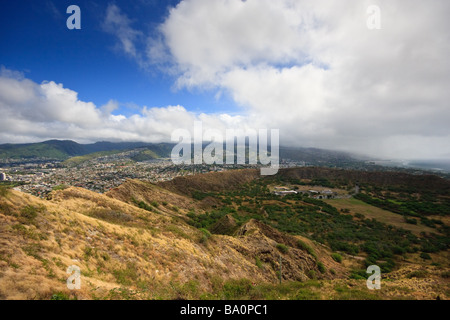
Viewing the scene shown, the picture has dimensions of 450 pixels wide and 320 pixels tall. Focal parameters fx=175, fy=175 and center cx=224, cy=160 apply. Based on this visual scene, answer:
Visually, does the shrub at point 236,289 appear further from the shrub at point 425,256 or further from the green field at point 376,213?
the green field at point 376,213

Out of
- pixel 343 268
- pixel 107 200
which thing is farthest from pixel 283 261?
pixel 107 200

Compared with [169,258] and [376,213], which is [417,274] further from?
[376,213]

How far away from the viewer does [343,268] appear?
74.0 feet

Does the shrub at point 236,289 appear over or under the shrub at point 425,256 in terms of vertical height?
over

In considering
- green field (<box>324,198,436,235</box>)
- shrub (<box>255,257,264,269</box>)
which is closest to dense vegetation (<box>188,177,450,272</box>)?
green field (<box>324,198,436,235</box>)

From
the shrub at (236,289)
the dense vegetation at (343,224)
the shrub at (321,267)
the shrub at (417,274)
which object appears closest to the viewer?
the shrub at (236,289)

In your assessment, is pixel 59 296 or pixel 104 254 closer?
pixel 59 296

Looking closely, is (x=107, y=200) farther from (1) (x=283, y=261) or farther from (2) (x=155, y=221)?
(1) (x=283, y=261)

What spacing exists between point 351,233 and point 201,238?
34940mm

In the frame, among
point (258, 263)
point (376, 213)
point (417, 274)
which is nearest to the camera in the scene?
point (417, 274)

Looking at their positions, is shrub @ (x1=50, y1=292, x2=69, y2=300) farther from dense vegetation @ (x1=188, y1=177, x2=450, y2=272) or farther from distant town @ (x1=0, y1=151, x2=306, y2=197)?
distant town @ (x1=0, y1=151, x2=306, y2=197)

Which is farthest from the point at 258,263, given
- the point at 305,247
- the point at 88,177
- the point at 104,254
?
the point at 88,177

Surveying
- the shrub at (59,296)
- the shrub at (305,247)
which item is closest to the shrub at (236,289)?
the shrub at (59,296)
